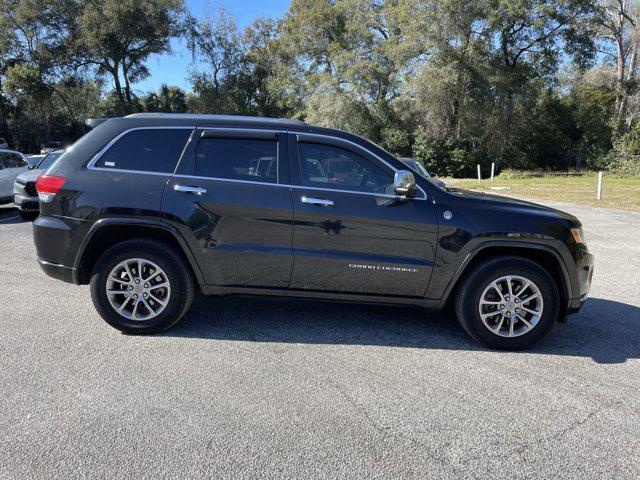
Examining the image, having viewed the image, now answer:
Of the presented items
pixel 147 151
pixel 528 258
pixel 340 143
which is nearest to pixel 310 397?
pixel 340 143

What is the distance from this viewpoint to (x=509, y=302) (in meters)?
4.08

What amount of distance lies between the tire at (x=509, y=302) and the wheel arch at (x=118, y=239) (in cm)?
242

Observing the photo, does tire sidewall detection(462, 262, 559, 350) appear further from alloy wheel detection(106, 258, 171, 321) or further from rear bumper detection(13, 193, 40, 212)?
rear bumper detection(13, 193, 40, 212)

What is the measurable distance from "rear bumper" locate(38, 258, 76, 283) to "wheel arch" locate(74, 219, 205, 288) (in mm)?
34

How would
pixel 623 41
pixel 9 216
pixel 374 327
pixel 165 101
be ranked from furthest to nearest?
pixel 165 101
pixel 623 41
pixel 9 216
pixel 374 327

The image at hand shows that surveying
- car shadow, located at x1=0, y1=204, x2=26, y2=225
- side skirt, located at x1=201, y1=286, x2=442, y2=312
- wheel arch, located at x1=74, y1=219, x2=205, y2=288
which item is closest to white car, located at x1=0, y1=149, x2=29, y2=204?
car shadow, located at x1=0, y1=204, x2=26, y2=225

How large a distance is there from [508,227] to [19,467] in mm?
3804

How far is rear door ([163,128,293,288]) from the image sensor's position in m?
4.06

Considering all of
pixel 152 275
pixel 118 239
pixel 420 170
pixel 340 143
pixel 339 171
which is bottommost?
pixel 152 275

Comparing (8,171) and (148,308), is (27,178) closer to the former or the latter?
(8,171)

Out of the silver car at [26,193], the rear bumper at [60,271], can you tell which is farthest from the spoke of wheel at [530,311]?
the silver car at [26,193]

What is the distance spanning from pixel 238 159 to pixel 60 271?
6.26ft

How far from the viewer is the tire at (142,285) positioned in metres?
4.14

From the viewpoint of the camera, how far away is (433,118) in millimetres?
32781
